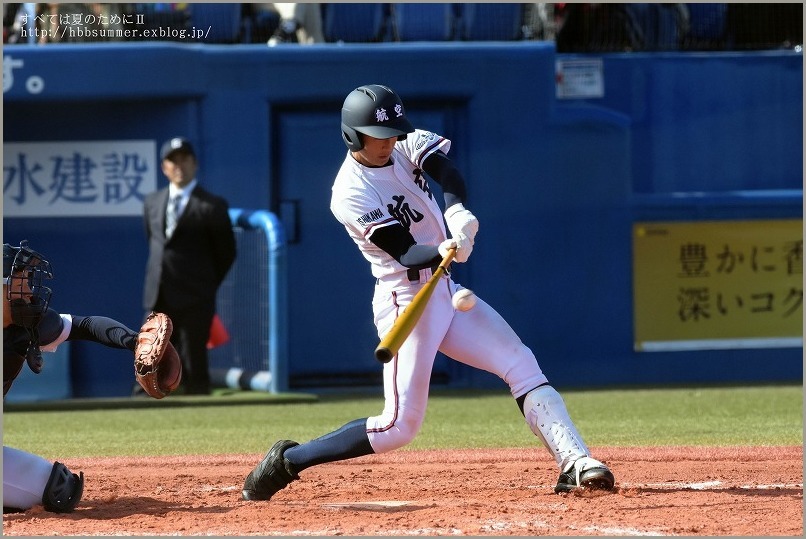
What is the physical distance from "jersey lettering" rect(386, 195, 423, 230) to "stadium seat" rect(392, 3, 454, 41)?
6.06m

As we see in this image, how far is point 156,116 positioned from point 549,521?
694 cm

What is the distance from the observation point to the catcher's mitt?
192 inches

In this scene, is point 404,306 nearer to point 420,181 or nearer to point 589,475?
point 420,181

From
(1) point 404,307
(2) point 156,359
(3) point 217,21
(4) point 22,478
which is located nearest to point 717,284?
(3) point 217,21

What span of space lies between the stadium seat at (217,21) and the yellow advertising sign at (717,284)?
3.68 metres

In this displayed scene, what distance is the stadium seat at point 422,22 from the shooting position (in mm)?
10844

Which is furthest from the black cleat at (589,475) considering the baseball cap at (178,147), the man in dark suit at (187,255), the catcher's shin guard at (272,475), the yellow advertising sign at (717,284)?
the yellow advertising sign at (717,284)

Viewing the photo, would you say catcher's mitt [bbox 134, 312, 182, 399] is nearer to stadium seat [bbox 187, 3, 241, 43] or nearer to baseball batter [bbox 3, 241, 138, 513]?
baseball batter [bbox 3, 241, 138, 513]

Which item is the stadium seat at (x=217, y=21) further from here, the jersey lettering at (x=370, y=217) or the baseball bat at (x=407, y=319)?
the baseball bat at (x=407, y=319)

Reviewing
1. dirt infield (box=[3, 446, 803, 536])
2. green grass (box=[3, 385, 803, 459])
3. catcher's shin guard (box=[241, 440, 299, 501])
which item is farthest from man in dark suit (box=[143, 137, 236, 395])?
catcher's shin guard (box=[241, 440, 299, 501])

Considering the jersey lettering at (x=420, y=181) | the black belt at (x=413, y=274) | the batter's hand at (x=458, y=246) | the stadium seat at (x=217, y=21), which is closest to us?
the batter's hand at (x=458, y=246)

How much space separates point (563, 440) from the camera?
4965mm

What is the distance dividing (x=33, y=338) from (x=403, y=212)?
1.47 metres

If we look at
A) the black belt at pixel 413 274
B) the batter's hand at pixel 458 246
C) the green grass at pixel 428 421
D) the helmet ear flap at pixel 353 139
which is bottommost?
the green grass at pixel 428 421
